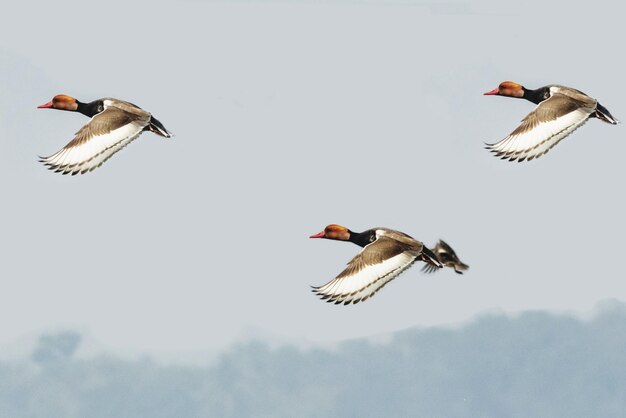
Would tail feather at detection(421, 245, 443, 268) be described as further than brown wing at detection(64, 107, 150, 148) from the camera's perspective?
No

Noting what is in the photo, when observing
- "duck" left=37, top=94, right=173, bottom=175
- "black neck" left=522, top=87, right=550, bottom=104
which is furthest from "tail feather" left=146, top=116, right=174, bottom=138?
Result: "black neck" left=522, top=87, right=550, bottom=104

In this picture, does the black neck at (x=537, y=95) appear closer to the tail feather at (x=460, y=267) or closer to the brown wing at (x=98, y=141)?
the tail feather at (x=460, y=267)

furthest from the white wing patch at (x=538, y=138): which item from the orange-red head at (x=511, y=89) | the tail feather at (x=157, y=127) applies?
the tail feather at (x=157, y=127)

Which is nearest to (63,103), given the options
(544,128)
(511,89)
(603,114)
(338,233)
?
(338,233)

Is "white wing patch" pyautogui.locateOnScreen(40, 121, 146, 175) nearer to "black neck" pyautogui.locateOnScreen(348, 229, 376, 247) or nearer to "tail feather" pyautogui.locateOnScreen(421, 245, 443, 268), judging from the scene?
"black neck" pyautogui.locateOnScreen(348, 229, 376, 247)

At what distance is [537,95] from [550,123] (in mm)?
1792

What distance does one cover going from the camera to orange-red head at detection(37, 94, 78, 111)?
2950 centimetres

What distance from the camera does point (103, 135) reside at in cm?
2755

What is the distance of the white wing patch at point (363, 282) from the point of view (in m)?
25.0

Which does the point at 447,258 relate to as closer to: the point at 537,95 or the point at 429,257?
the point at 429,257

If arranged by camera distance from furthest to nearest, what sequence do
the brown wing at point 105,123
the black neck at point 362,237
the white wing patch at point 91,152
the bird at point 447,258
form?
the bird at point 447,258, the brown wing at point 105,123, the black neck at point 362,237, the white wing patch at point 91,152

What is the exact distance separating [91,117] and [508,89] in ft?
30.2

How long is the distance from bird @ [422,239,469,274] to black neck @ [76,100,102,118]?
7827 mm

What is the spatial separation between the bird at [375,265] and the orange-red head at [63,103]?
7388 mm
